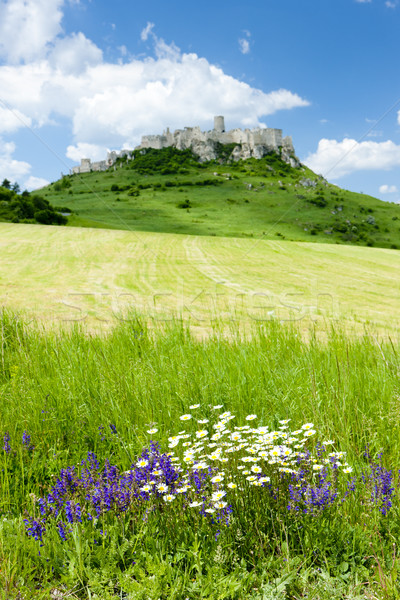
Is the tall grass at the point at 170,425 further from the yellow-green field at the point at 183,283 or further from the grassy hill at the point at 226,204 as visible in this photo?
the grassy hill at the point at 226,204

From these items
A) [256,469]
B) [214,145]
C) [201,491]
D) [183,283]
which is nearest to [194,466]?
[201,491]

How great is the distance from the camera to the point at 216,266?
63.9 feet

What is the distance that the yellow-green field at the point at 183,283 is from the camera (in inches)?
334

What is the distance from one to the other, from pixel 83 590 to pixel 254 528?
0.86 m

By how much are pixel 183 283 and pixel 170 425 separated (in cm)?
1075

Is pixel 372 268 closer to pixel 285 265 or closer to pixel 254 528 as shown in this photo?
pixel 285 265

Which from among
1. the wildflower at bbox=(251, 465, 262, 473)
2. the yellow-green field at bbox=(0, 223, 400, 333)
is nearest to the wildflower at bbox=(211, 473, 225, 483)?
the wildflower at bbox=(251, 465, 262, 473)

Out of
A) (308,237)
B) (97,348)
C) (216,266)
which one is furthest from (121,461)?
(308,237)

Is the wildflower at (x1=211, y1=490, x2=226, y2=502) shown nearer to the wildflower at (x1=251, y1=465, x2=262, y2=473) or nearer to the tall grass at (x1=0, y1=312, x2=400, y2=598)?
the tall grass at (x1=0, y1=312, x2=400, y2=598)

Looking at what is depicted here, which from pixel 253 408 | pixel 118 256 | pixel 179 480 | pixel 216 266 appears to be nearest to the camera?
pixel 179 480

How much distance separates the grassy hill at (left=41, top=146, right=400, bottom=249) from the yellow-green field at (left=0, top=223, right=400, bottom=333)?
74.4 feet

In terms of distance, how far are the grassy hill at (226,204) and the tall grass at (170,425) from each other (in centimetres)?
4217

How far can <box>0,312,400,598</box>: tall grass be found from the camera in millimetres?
1993

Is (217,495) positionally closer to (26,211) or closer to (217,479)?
(217,479)
